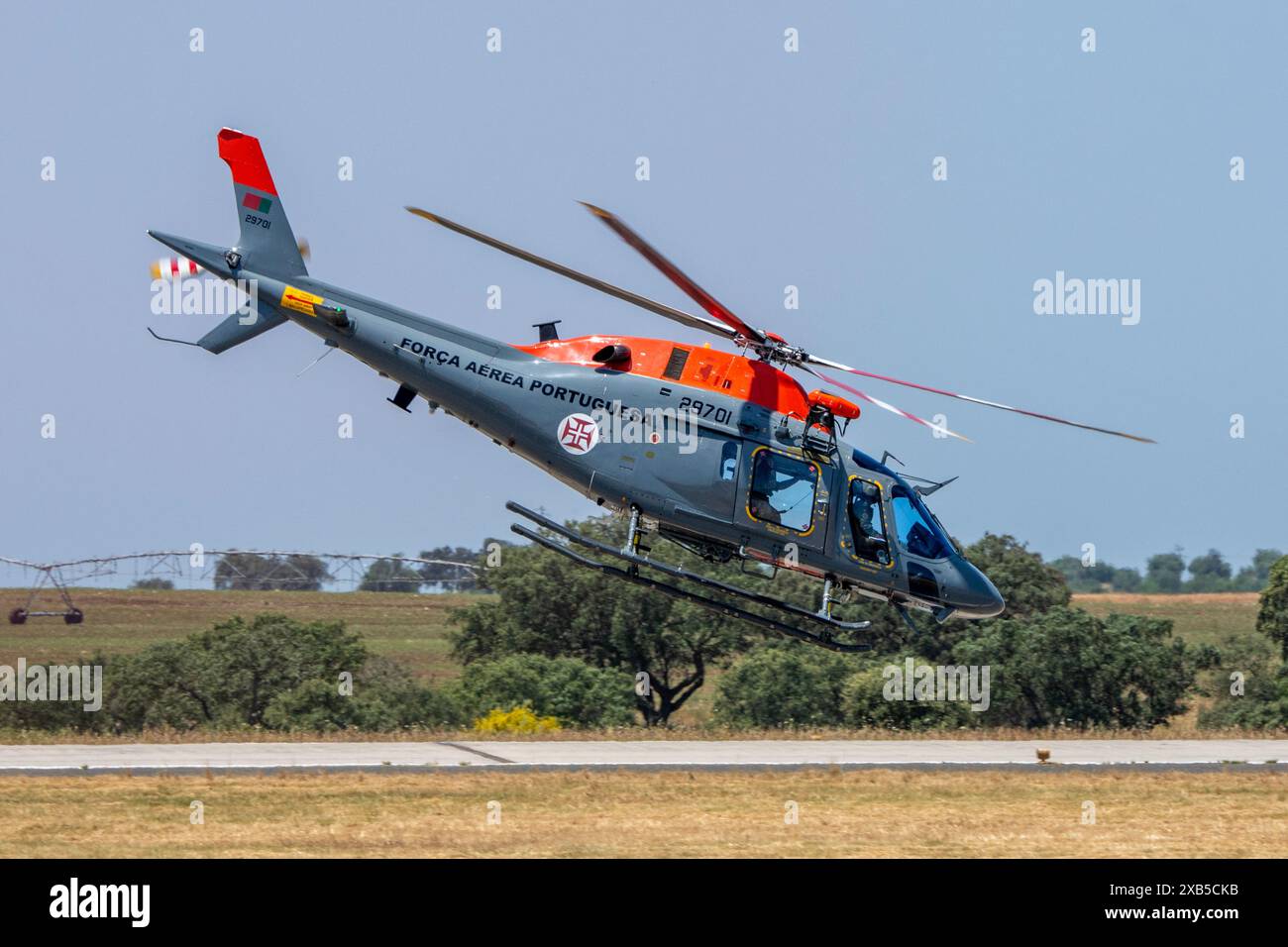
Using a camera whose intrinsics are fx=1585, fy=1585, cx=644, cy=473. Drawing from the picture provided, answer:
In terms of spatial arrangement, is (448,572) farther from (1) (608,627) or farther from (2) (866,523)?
(2) (866,523)

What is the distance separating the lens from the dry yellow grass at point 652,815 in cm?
1838

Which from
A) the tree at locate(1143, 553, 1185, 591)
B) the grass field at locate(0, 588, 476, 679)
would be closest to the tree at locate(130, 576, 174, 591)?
the grass field at locate(0, 588, 476, 679)

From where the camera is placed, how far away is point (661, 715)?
47562 millimetres

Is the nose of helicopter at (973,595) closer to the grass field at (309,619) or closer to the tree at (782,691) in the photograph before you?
the tree at (782,691)

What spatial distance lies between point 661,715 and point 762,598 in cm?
2355

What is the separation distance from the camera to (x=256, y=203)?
24.9 meters

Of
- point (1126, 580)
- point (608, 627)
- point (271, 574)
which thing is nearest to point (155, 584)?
point (271, 574)

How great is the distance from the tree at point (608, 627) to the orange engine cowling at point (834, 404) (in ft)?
80.2

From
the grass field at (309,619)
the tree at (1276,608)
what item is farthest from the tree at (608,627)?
the tree at (1276,608)

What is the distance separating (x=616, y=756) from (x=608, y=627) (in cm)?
2304

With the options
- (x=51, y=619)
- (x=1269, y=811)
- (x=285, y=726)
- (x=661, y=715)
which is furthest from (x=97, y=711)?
(x=51, y=619)

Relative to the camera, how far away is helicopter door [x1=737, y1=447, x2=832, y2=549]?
2370 centimetres

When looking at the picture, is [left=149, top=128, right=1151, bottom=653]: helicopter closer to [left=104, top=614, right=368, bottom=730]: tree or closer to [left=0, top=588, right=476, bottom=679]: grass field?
[left=104, top=614, right=368, bottom=730]: tree

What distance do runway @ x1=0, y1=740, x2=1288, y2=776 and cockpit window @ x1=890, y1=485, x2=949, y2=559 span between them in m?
3.54
